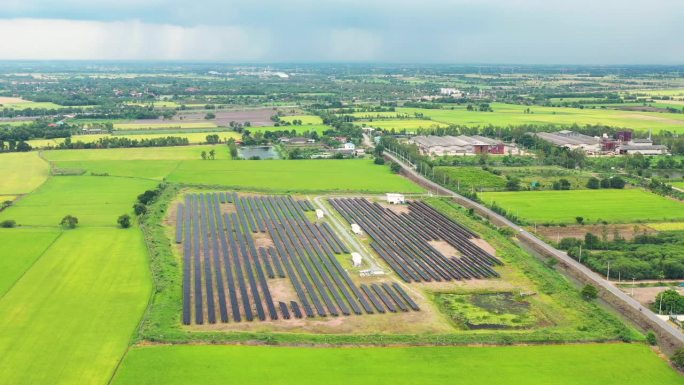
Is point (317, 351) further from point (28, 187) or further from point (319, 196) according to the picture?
point (28, 187)

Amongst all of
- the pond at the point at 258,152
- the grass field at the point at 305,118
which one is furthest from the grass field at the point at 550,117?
the pond at the point at 258,152

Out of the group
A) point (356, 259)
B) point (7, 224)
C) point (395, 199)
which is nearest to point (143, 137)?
point (7, 224)

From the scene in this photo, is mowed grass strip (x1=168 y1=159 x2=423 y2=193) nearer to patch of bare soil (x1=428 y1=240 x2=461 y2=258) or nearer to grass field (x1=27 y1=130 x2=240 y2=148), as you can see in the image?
patch of bare soil (x1=428 y1=240 x2=461 y2=258)

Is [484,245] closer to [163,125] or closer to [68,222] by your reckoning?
[68,222]

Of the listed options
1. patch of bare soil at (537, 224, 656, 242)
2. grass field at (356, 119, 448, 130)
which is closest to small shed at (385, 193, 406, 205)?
patch of bare soil at (537, 224, 656, 242)

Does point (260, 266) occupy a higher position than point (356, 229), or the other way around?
point (356, 229)
